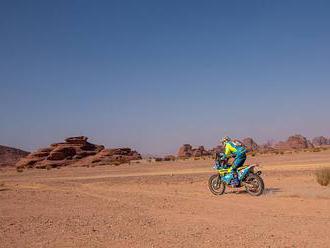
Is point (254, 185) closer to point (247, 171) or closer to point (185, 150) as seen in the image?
point (247, 171)

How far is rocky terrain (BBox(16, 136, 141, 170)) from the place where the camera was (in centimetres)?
7762

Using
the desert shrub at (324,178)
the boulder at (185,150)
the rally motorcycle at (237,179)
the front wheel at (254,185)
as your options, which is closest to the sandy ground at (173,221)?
the front wheel at (254,185)

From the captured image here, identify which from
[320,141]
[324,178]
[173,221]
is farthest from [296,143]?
[173,221]

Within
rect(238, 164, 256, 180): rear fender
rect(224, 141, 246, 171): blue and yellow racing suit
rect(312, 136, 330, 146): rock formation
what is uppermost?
rect(312, 136, 330, 146): rock formation

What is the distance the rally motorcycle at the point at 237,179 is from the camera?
15.5m

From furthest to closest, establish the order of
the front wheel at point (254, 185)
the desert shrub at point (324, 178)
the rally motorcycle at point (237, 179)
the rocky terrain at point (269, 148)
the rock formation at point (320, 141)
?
the rock formation at point (320, 141)
the rocky terrain at point (269, 148)
the desert shrub at point (324, 178)
the rally motorcycle at point (237, 179)
the front wheel at point (254, 185)

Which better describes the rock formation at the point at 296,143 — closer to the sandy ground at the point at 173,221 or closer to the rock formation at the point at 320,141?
the rock formation at the point at 320,141

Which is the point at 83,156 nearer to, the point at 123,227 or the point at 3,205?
the point at 3,205

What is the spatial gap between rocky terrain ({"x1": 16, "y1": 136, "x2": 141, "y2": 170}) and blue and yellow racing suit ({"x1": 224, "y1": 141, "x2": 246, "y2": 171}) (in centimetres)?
5853

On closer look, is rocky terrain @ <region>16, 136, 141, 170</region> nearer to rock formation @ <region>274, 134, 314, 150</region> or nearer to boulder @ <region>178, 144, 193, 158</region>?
boulder @ <region>178, 144, 193, 158</region>

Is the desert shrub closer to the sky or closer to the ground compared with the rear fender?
closer to the ground

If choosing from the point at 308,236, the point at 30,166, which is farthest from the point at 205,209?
the point at 30,166

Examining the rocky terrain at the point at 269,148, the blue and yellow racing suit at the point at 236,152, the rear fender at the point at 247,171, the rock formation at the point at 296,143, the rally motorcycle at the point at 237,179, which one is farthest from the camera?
the rock formation at the point at 296,143

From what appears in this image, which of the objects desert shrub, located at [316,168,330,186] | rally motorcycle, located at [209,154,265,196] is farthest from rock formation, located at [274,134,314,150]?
rally motorcycle, located at [209,154,265,196]
